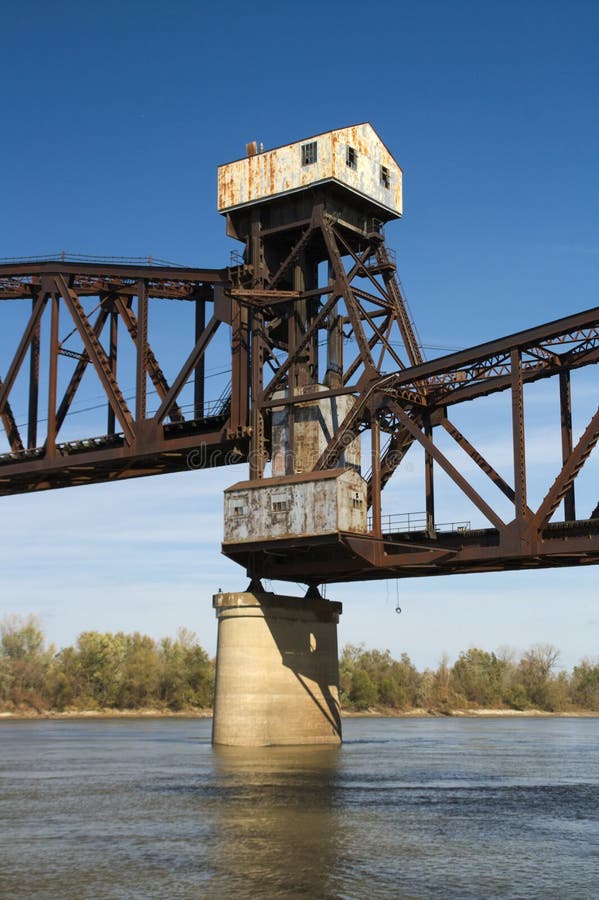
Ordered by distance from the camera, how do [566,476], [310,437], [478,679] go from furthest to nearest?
[478,679] → [310,437] → [566,476]

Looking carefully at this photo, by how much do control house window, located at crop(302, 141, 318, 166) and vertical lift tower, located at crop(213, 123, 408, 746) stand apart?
0.08 metres

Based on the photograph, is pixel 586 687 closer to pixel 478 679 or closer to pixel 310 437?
pixel 478 679

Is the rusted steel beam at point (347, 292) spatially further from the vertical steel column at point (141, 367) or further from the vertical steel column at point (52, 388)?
the vertical steel column at point (52, 388)

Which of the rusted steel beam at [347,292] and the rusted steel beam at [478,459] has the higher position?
the rusted steel beam at [347,292]

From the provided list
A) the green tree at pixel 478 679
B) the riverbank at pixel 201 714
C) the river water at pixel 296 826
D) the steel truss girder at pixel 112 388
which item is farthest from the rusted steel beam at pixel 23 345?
the green tree at pixel 478 679

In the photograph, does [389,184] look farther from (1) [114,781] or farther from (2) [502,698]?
(2) [502,698]

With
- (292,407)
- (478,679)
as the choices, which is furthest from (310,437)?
(478,679)

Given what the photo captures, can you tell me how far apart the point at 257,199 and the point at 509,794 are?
3058cm

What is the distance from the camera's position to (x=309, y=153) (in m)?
53.1

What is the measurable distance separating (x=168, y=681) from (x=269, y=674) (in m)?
83.5

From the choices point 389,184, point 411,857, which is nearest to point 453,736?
point 389,184

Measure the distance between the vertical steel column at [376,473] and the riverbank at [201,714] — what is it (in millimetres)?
81989

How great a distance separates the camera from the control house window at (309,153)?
52.9 meters

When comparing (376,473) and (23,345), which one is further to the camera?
(23,345)
